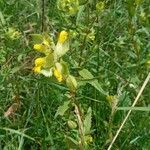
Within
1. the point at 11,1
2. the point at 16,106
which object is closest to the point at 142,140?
the point at 16,106

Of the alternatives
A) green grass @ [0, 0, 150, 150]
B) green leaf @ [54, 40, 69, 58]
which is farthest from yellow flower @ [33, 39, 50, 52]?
green grass @ [0, 0, 150, 150]

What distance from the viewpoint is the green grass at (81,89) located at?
66.1 inches

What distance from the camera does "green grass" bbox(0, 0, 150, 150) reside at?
168cm

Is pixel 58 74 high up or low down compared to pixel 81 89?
up

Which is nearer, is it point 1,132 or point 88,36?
point 1,132

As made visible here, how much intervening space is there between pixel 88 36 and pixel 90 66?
13 centimetres

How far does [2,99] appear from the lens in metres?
1.94

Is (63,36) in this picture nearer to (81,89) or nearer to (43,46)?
(43,46)

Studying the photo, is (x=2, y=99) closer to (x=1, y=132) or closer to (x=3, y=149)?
(x=1, y=132)

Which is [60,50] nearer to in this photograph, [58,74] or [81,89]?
[58,74]

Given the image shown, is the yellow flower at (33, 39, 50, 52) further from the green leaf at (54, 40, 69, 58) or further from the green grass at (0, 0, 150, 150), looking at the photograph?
the green grass at (0, 0, 150, 150)

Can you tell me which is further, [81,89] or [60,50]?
[81,89]

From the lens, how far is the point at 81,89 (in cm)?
190

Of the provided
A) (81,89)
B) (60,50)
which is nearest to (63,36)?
(60,50)
